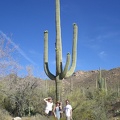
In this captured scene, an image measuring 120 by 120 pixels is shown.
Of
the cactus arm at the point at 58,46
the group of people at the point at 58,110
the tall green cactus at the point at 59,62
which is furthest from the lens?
the cactus arm at the point at 58,46

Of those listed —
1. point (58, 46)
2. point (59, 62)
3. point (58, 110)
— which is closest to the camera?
point (58, 110)

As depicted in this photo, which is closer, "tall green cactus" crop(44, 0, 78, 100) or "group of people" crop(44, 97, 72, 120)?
"group of people" crop(44, 97, 72, 120)

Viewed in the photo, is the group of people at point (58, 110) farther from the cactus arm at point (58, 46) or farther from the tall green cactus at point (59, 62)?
the cactus arm at point (58, 46)

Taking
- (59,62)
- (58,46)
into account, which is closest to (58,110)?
(59,62)

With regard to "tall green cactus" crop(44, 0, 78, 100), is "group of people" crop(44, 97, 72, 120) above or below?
below

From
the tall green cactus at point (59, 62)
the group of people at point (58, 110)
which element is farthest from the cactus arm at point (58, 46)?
the group of people at point (58, 110)

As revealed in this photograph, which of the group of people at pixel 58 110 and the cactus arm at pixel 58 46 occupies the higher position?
the cactus arm at pixel 58 46

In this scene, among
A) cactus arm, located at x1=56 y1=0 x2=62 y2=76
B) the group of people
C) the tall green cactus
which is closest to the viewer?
the group of people

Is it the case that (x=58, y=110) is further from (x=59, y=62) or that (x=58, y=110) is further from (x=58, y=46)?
(x=58, y=46)

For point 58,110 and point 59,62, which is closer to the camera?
point 58,110

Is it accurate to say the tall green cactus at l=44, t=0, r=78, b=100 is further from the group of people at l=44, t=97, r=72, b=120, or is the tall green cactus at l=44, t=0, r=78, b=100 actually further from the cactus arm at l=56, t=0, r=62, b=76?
the group of people at l=44, t=97, r=72, b=120

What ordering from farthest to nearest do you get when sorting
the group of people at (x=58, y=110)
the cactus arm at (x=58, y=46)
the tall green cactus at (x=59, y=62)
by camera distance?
the cactus arm at (x=58, y=46) → the tall green cactus at (x=59, y=62) → the group of people at (x=58, y=110)

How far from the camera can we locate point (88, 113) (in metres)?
16.4

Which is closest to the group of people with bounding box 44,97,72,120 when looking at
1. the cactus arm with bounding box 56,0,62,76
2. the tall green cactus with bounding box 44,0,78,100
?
the tall green cactus with bounding box 44,0,78,100
